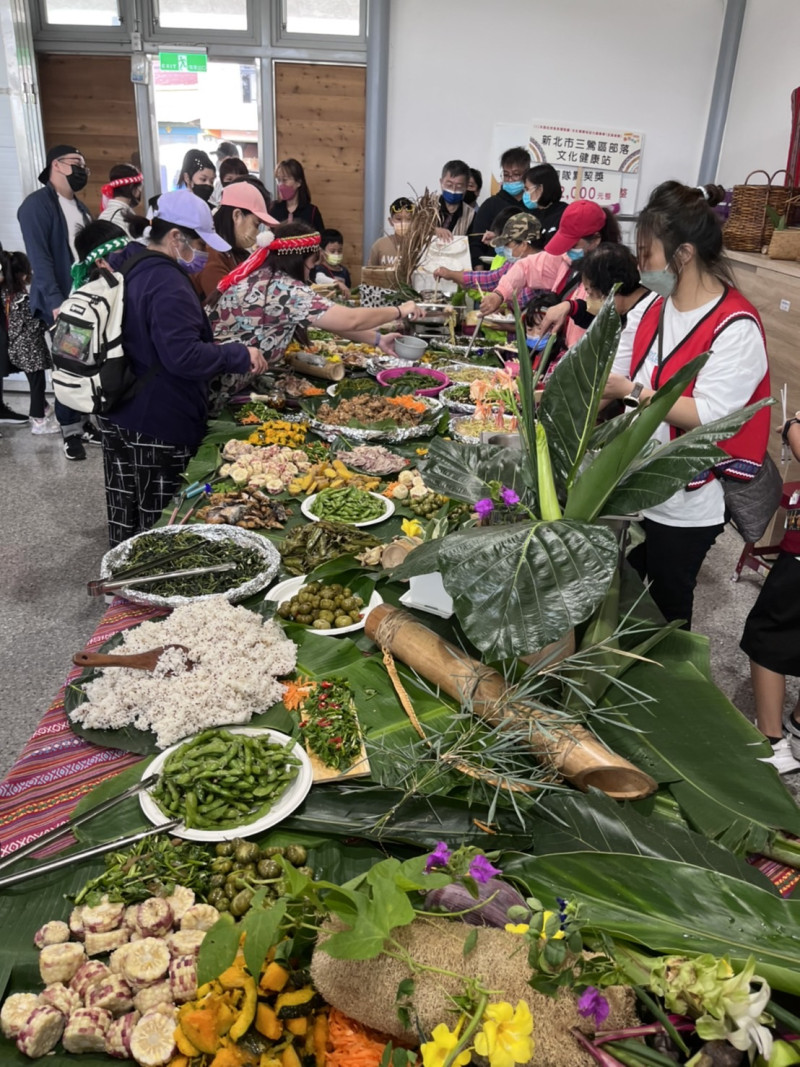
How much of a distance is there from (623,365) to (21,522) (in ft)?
10.2

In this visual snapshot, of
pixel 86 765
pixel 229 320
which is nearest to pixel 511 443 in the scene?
pixel 86 765

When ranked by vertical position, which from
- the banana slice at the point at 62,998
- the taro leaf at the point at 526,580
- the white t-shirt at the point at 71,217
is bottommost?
the banana slice at the point at 62,998

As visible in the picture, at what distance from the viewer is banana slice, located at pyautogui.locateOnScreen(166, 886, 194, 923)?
0.99m

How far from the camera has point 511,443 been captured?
211 cm

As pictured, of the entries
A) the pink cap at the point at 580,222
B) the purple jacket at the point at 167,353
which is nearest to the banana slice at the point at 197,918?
the purple jacket at the point at 167,353

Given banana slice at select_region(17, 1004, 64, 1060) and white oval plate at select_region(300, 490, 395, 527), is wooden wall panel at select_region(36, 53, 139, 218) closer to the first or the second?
white oval plate at select_region(300, 490, 395, 527)

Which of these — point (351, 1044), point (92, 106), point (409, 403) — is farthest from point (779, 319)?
point (92, 106)

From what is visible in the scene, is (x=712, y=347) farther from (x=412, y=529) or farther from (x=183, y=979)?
(x=183, y=979)

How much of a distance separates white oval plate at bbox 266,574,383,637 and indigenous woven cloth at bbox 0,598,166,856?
455 millimetres

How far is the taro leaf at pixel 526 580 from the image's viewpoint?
110 centimetres

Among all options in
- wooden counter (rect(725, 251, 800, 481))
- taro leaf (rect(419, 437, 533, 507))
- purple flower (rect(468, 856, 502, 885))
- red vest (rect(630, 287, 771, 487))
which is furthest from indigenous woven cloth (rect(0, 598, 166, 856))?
wooden counter (rect(725, 251, 800, 481))

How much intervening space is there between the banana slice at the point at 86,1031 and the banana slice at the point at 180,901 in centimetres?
13

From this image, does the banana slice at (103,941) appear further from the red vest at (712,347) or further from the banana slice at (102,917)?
the red vest at (712,347)

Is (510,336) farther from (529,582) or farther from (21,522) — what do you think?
(529,582)
